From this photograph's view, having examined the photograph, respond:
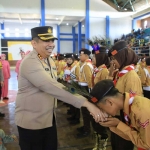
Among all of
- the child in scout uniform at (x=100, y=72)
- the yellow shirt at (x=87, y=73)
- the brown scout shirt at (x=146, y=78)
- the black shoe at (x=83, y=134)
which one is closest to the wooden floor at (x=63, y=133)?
the black shoe at (x=83, y=134)

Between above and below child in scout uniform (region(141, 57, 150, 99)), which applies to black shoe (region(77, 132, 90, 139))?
below

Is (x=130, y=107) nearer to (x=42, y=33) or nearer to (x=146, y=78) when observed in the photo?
(x=42, y=33)

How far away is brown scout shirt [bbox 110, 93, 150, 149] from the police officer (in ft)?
1.14

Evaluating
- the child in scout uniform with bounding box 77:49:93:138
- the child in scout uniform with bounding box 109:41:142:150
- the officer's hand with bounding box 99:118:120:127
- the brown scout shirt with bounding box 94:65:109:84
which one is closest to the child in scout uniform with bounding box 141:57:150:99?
the child in scout uniform with bounding box 77:49:93:138

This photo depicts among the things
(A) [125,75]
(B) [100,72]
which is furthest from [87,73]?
(A) [125,75]

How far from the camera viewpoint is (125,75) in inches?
82.0

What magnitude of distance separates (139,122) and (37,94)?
759 mm

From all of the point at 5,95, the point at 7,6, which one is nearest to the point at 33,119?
the point at 5,95

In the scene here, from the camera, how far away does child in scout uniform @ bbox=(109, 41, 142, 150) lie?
2.03m

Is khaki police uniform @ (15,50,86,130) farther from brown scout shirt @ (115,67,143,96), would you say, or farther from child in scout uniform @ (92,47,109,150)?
child in scout uniform @ (92,47,109,150)

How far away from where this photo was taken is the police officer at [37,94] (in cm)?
150

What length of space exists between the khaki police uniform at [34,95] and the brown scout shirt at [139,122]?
1.63ft

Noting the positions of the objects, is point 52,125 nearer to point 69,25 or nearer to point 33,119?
point 33,119

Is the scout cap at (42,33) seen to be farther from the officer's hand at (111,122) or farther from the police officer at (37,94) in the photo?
the officer's hand at (111,122)
